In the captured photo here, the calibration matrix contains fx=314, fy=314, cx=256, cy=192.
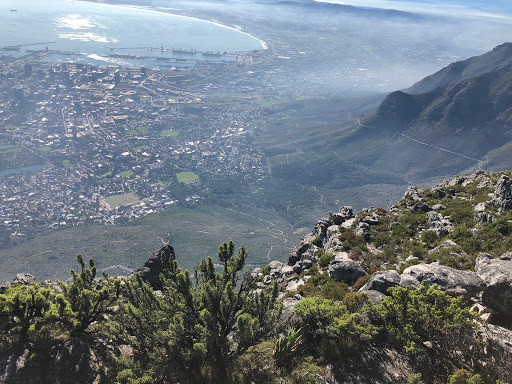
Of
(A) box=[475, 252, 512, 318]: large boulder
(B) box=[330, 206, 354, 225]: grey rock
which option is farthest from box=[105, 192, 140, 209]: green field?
(A) box=[475, 252, 512, 318]: large boulder

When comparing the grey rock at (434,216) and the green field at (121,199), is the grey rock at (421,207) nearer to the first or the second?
the grey rock at (434,216)

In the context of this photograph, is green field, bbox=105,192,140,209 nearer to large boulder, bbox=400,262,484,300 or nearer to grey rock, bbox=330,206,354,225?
grey rock, bbox=330,206,354,225

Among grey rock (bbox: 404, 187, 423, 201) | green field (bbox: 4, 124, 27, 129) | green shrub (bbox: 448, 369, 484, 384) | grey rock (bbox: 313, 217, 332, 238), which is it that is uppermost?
green shrub (bbox: 448, 369, 484, 384)

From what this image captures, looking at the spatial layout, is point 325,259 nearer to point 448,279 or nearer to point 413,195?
point 448,279

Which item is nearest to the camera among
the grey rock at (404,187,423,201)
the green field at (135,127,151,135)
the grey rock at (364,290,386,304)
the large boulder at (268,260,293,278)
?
the grey rock at (364,290,386,304)

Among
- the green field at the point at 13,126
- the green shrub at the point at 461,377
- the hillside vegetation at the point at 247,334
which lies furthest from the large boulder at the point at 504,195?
the green field at the point at 13,126

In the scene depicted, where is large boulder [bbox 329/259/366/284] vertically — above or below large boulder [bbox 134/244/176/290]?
above

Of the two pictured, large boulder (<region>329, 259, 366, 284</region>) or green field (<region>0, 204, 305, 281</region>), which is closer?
large boulder (<region>329, 259, 366, 284</region>)
